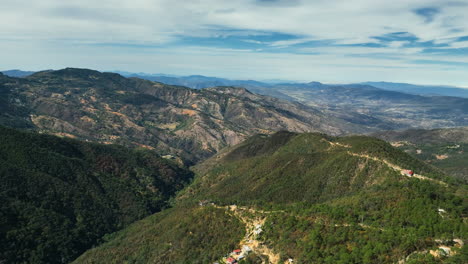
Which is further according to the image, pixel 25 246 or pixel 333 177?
pixel 333 177

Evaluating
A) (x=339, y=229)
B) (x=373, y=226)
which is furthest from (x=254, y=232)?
(x=373, y=226)

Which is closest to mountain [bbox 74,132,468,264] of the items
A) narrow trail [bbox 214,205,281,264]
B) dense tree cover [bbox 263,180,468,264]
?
dense tree cover [bbox 263,180,468,264]

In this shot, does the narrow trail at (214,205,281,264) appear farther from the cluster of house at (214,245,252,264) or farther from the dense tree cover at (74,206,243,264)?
the dense tree cover at (74,206,243,264)

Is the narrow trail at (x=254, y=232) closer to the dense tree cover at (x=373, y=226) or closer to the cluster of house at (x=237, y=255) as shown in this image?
the cluster of house at (x=237, y=255)

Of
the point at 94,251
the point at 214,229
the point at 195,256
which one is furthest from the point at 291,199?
the point at 94,251

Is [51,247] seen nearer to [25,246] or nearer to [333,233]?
[25,246]

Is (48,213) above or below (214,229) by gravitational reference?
below
